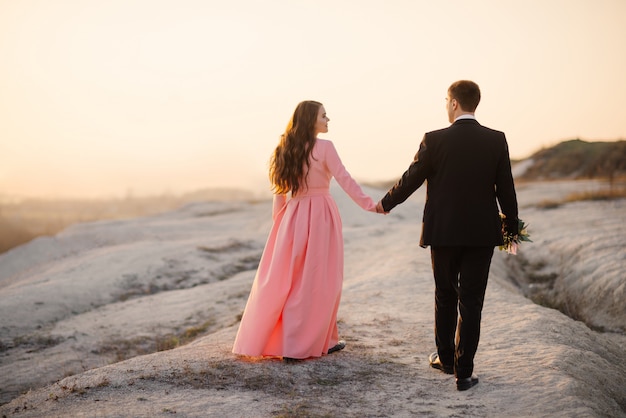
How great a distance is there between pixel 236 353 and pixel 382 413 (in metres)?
1.72

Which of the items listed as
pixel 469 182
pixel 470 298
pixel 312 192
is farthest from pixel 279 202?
pixel 470 298

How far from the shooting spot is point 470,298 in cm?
443

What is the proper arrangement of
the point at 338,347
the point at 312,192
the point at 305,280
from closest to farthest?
the point at 305,280 < the point at 312,192 < the point at 338,347

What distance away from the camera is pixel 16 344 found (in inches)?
336

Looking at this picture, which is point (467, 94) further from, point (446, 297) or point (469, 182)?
point (446, 297)

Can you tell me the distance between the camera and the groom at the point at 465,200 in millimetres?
4348

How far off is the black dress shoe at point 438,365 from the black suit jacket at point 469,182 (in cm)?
115

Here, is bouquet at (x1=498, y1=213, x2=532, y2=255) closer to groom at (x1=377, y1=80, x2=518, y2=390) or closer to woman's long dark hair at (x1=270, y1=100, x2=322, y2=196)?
groom at (x1=377, y1=80, x2=518, y2=390)

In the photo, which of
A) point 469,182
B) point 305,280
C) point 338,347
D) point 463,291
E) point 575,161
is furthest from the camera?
point 575,161

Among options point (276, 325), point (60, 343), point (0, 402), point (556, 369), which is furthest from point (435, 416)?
point (60, 343)

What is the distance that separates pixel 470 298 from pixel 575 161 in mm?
28567

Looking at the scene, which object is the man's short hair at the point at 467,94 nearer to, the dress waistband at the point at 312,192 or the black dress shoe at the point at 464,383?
the dress waistband at the point at 312,192

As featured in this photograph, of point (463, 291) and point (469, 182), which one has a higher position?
point (469, 182)

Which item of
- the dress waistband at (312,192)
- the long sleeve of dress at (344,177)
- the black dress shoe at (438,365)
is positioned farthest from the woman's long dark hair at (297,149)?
the black dress shoe at (438,365)
